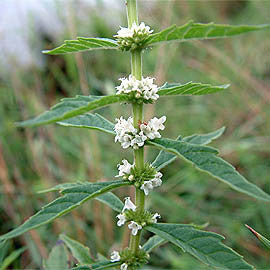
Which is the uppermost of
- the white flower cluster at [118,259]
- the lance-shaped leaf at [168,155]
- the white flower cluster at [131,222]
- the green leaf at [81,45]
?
the green leaf at [81,45]

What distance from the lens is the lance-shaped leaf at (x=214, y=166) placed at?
0.84m

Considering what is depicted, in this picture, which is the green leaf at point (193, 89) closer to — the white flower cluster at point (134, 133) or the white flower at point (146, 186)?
the white flower cluster at point (134, 133)

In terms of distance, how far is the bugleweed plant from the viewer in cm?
90

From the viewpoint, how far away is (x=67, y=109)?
927 millimetres

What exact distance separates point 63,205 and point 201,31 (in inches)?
24.7

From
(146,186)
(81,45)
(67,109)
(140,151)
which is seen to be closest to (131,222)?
(146,186)

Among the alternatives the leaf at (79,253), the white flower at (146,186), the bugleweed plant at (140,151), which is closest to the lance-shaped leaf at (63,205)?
the bugleweed plant at (140,151)

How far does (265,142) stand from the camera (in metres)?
3.20

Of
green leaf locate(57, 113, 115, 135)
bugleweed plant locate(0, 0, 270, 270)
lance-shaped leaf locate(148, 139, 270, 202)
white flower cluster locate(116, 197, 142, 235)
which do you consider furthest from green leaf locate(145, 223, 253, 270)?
green leaf locate(57, 113, 115, 135)

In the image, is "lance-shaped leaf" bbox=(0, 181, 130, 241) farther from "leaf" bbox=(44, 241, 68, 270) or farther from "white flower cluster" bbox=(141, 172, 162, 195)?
"leaf" bbox=(44, 241, 68, 270)

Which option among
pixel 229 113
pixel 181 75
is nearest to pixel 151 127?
pixel 229 113

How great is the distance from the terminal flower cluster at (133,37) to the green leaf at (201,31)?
0.43 feet

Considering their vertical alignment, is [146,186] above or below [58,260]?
above

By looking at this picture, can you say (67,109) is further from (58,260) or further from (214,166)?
(58,260)
